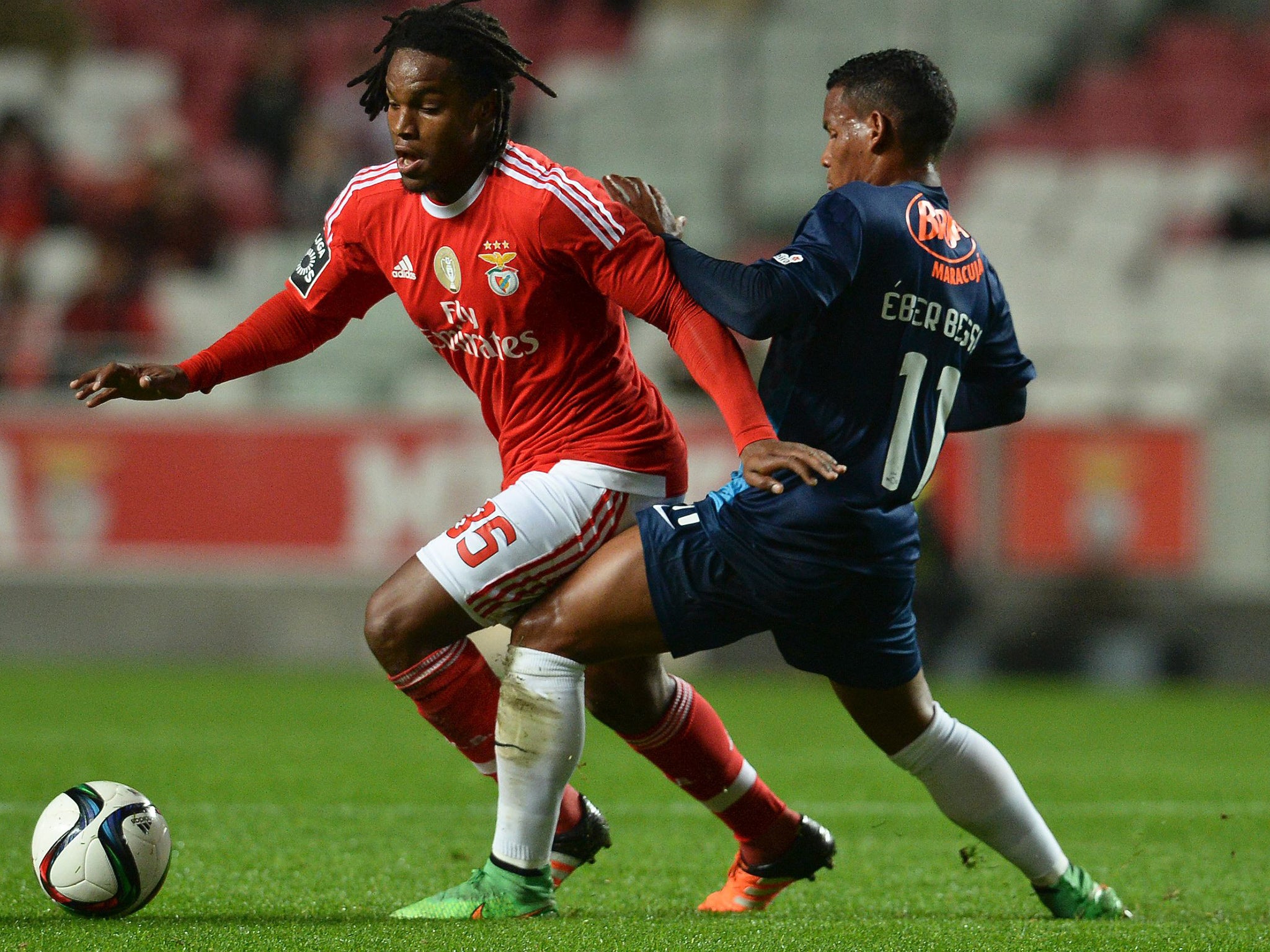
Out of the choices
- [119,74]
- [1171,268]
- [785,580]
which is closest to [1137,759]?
[785,580]

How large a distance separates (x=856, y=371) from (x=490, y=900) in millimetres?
1353

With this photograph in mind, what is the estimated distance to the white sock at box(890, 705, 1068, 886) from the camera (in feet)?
12.4

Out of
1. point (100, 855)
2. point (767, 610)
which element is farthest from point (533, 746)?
point (100, 855)

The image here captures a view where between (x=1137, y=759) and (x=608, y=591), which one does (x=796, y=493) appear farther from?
(x=1137, y=759)

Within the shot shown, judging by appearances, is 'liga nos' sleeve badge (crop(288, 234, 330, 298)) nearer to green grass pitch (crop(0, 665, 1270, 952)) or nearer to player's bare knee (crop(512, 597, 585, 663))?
player's bare knee (crop(512, 597, 585, 663))

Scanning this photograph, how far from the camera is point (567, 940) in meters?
3.23

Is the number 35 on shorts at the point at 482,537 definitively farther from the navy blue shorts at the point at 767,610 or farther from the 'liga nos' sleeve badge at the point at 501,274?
the 'liga nos' sleeve badge at the point at 501,274

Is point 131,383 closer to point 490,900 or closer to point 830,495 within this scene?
point 490,900

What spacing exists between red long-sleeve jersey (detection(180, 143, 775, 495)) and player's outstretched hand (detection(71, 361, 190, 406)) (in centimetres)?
5

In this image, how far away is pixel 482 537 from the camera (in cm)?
368

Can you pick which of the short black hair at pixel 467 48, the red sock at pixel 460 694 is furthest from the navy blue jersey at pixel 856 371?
the red sock at pixel 460 694

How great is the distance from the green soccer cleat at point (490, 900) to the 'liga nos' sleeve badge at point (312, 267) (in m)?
1.43

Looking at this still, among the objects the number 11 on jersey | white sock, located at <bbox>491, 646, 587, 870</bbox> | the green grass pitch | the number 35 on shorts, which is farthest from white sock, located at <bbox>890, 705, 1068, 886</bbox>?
the number 35 on shorts

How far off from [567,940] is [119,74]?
43.9 ft
